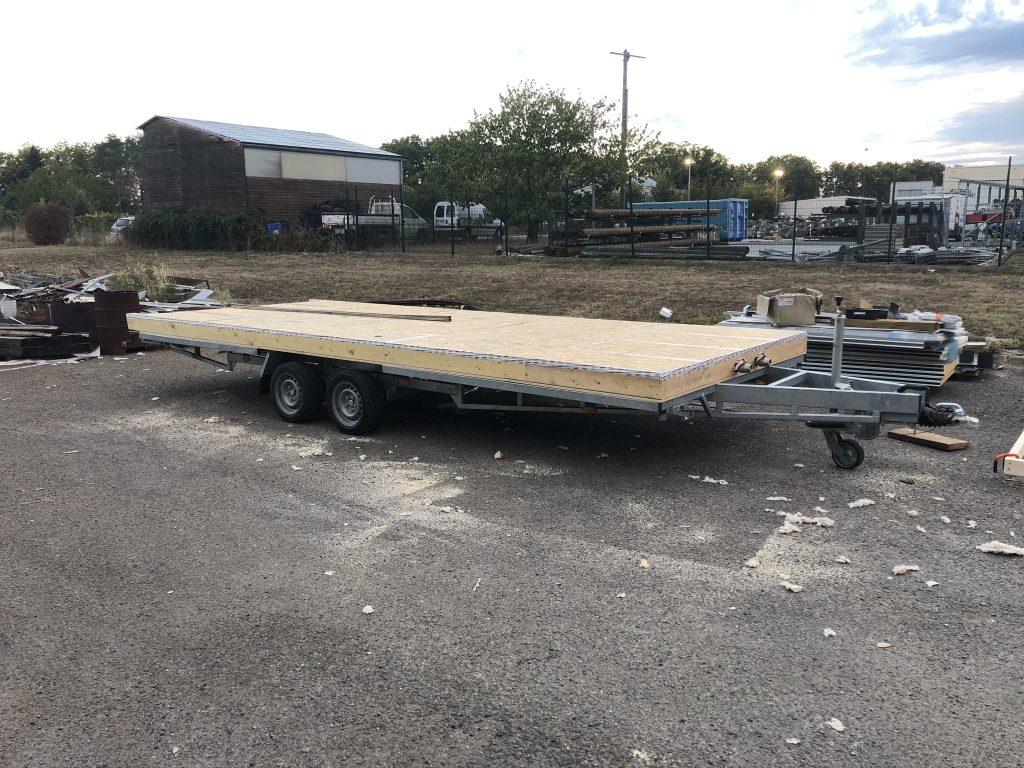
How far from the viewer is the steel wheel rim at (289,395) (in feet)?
26.2

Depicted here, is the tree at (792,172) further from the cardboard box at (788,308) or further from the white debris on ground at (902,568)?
the white debris on ground at (902,568)

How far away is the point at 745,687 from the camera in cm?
344

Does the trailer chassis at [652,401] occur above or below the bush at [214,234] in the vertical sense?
below

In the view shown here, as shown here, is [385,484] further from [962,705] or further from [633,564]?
[962,705]

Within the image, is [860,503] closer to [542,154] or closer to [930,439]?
[930,439]

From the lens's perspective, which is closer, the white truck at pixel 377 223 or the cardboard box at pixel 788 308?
the cardboard box at pixel 788 308

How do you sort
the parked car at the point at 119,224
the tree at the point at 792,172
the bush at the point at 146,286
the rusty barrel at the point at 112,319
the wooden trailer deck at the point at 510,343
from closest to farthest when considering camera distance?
the wooden trailer deck at the point at 510,343
the rusty barrel at the point at 112,319
the bush at the point at 146,286
the parked car at the point at 119,224
the tree at the point at 792,172

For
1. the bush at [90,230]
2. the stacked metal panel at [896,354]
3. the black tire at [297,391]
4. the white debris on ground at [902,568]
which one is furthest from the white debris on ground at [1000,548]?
the bush at [90,230]

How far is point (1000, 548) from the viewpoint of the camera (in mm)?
4730

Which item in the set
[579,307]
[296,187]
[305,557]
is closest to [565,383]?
[305,557]

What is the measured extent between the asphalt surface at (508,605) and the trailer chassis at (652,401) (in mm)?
406

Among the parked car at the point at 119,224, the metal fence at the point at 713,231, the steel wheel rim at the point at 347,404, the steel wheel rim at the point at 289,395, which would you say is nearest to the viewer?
the steel wheel rim at the point at 347,404

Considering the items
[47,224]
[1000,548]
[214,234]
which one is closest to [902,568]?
[1000,548]

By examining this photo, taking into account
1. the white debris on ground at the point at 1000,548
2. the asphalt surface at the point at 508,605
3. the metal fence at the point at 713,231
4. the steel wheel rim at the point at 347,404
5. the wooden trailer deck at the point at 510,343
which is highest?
the metal fence at the point at 713,231
